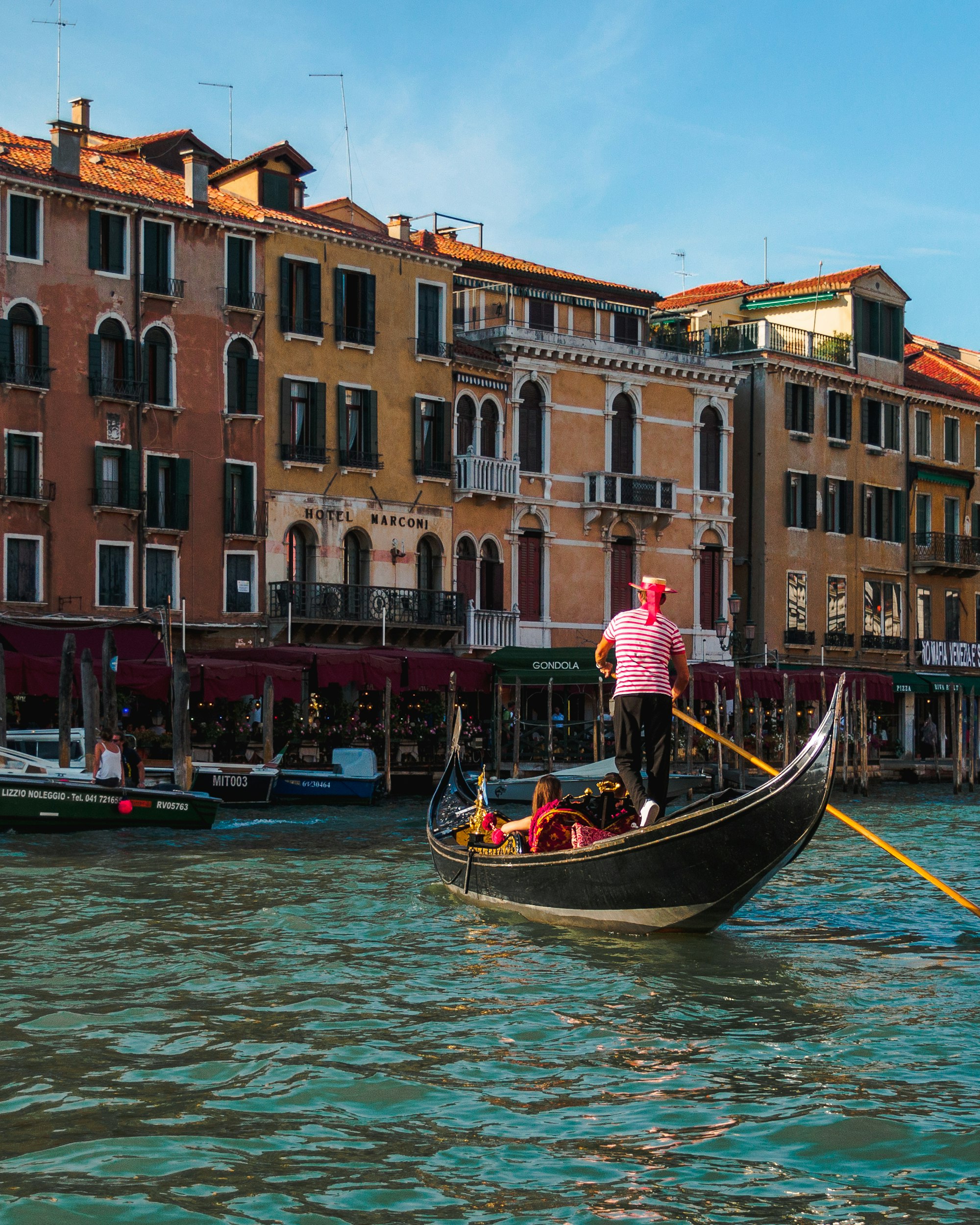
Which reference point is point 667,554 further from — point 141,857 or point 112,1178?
point 112,1178

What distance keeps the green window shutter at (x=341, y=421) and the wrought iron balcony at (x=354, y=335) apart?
866 mm

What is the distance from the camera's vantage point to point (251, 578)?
2972 cm

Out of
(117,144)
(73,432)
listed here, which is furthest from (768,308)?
(73,432)

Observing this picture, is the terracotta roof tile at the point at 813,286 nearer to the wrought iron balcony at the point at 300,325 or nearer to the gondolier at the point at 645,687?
the wrought iron balcony at the point at 300,325

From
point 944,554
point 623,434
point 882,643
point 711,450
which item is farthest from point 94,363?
point 944,554

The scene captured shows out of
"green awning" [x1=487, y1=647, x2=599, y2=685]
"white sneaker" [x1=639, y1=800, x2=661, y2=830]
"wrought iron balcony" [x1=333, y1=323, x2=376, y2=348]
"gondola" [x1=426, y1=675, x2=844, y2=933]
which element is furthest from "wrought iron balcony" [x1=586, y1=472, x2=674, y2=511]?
"white sneaker" [x1=639, y1=800, x2=661, y2=830]

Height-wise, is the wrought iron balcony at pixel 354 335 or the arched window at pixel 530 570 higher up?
the wrought iron balcony at pixel 354 335

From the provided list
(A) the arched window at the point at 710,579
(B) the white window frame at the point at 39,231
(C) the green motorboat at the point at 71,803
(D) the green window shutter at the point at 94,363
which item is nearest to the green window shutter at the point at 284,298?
(D) the green window shutter at the point at 94,363

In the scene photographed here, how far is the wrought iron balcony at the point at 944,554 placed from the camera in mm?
41969

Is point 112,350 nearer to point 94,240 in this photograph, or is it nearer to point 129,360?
point 129,360

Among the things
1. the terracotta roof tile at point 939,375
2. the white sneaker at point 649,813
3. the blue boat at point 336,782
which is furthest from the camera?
the terracotta roof tile at point 939,375

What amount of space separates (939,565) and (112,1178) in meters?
37.8

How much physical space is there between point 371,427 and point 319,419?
116cm

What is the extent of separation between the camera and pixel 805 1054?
8.72m
